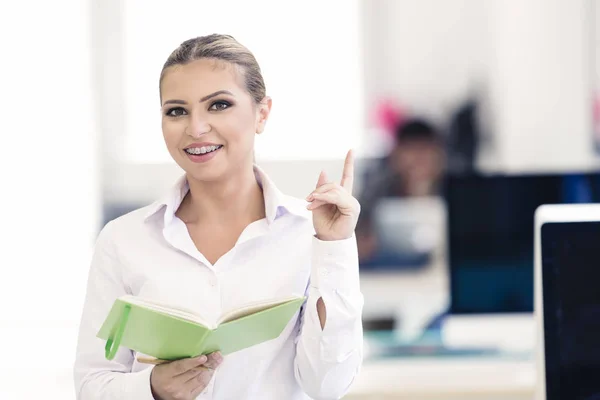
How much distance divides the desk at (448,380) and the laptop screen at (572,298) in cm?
102

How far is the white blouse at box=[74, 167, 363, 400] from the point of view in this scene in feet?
5.16

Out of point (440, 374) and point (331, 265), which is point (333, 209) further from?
point (440, 374)

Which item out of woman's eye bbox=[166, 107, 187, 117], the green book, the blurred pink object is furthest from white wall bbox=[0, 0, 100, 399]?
the green book

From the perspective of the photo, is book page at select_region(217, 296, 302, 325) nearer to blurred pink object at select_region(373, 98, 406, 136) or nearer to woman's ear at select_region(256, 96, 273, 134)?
woman's ear at select_region(256, 96, 273, 134)

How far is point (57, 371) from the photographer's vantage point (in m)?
2.96

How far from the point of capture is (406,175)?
5.18 metres

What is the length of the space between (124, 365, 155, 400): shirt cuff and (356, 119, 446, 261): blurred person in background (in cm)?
303

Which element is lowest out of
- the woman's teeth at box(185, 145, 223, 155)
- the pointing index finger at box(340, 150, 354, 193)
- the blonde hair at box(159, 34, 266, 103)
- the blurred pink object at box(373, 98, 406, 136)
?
the pointing index finger at box(340, 150, 354, 193)

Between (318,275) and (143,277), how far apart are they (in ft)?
1.03

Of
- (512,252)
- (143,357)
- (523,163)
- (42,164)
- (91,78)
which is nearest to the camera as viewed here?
(143,357)

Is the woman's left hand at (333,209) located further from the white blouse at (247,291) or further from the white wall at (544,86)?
the white wall at (544,86)

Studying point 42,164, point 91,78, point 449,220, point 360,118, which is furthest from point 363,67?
point 449,220

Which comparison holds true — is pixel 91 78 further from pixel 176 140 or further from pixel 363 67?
pixel 176 140

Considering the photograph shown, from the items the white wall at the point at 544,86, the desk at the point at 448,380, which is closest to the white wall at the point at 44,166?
the white wall at the point at 544,86
